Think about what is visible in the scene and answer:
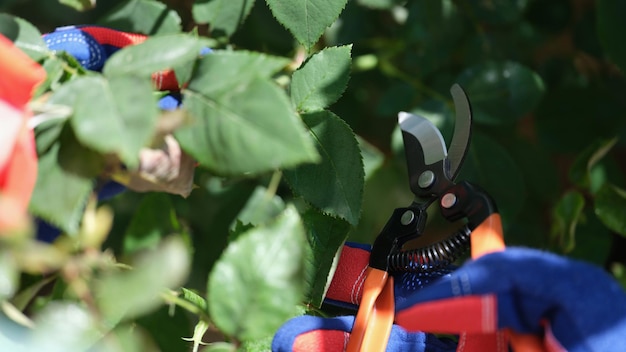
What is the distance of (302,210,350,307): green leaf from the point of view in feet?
1.38

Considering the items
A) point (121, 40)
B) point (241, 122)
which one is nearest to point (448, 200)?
point (241, 122)

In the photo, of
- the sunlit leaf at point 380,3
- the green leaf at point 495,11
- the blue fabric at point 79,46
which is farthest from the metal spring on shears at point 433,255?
the green leaf at point 495,11

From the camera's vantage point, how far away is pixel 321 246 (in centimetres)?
43

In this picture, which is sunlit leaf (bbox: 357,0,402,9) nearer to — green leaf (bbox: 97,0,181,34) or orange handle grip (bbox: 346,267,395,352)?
green leaf (bbox: 97,0,181,34)

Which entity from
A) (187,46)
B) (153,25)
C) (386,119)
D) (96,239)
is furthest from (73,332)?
(386,119)

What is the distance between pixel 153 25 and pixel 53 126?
226 mm

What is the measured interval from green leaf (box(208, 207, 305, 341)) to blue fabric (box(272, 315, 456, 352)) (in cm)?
7

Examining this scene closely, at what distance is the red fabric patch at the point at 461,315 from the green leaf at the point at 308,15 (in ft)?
0.65

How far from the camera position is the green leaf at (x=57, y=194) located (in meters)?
0.30

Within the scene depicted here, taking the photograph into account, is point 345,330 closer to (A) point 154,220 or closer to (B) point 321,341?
(B) point 321,341

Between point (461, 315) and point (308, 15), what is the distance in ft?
0.71

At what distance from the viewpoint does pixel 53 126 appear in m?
0.32

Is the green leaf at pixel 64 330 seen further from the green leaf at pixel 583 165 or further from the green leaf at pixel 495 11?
the green leaf at pixel 495 11

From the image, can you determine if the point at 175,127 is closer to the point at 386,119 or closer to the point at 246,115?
the point at 246,115
